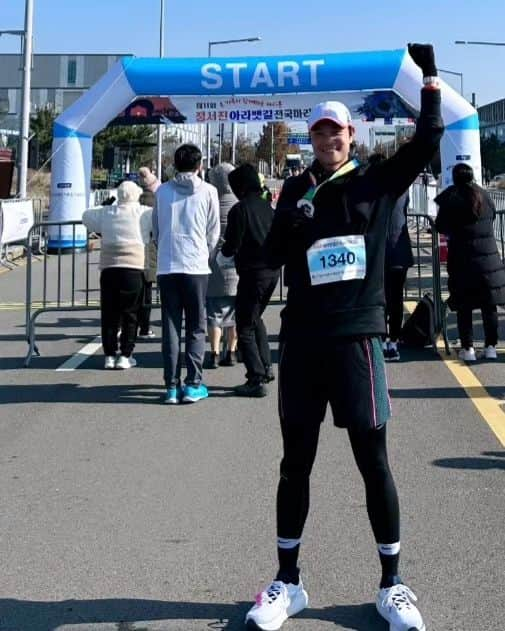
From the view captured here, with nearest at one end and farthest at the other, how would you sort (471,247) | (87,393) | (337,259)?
(337,259) < (87,393) < (471,247)

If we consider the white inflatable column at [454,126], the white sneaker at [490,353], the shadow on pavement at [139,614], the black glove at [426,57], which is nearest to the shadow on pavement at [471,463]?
the shadow on pavement at [139,614]

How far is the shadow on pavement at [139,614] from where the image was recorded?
3.88 m

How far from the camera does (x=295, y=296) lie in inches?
151

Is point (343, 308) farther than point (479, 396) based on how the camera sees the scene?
No

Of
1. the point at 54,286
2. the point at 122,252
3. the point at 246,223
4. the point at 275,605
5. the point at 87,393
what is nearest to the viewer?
the point at 275,605

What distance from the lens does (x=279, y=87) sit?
14695 millimetres

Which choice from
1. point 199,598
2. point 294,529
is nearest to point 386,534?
point 294,529

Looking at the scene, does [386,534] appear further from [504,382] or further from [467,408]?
[504,382]

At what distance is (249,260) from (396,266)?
6.19 ft

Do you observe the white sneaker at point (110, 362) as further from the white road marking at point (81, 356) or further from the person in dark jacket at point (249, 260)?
the person in dark jacket at point (249, 260)

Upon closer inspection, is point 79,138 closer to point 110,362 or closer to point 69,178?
point 69,178

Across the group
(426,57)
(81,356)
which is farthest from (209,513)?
(81,356)

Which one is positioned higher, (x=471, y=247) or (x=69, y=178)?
(x=69, y=178)

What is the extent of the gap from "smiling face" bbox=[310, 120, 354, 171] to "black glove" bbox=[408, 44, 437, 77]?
1.22ft
